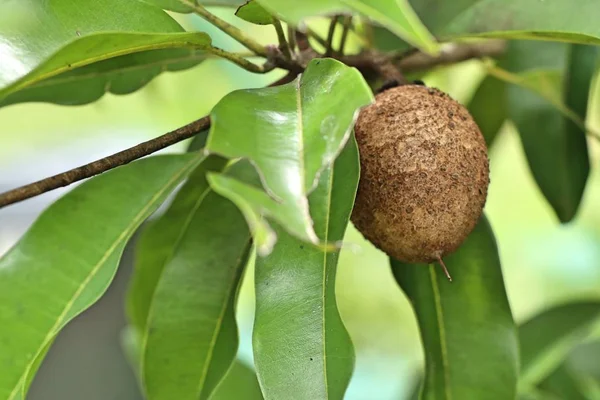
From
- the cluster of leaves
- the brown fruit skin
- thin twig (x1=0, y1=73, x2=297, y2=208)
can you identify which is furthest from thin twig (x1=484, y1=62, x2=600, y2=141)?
thin twig (x1=0, y1=73, x2=297, y2=208)

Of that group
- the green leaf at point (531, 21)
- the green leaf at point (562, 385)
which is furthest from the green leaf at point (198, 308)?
the green leaf at point (562, 385)

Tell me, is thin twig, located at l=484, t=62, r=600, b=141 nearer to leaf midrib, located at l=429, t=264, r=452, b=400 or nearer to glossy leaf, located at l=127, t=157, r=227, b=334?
leaf midrib, located at l=429, t=264, r=452, b=400

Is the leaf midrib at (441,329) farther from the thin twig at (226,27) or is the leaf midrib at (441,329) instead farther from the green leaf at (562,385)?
the green leaf at (562,385)

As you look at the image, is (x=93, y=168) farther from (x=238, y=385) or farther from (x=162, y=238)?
(x=238, y=385)

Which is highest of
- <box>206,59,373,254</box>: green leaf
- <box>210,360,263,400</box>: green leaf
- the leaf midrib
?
<box>206,59,373,254</box>: green leaf

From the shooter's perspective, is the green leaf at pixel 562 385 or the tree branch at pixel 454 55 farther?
the green leaf at pixel 562 385

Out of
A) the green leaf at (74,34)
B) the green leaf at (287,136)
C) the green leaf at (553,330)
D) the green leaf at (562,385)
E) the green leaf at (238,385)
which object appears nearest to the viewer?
the green leaf at (287,136)

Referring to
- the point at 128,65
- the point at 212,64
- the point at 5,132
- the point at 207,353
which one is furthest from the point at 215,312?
the point at 5,132
